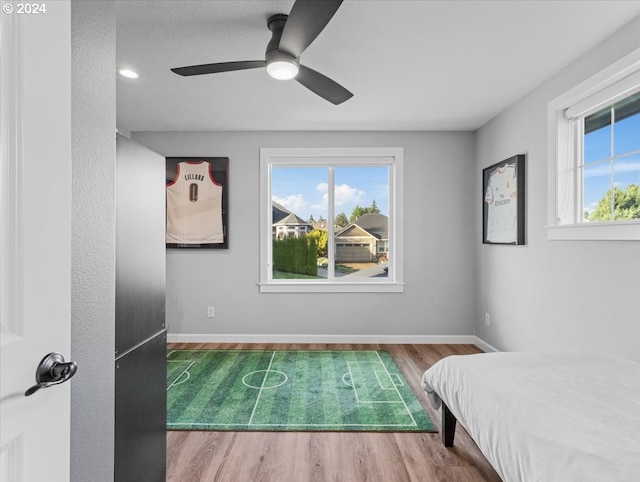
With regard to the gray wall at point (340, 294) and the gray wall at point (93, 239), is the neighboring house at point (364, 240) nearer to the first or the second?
the gray wall at point (340, 294)

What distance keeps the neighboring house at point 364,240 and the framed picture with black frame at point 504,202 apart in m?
1.12

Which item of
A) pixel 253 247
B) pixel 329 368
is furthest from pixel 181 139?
pixel 329 368

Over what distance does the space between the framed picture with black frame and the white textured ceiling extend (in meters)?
0.59

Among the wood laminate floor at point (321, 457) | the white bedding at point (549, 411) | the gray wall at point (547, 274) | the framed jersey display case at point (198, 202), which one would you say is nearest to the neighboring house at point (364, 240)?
the gray wall at point (547, 274)

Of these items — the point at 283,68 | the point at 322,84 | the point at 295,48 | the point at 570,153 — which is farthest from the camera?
the point at 570,153

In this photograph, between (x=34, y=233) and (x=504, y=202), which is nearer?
(x=34, y=233)

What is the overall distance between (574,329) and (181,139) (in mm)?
4285

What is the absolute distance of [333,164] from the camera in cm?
444

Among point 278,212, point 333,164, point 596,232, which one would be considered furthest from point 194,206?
point 596,232

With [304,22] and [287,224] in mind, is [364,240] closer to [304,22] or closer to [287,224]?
[287,224]

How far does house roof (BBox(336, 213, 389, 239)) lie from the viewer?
4.51m

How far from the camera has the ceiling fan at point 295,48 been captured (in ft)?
5.28

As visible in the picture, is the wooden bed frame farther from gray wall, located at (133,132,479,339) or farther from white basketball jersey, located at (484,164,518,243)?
gray wall, located at (133,132,479,339)

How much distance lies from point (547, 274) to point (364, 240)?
201cm
